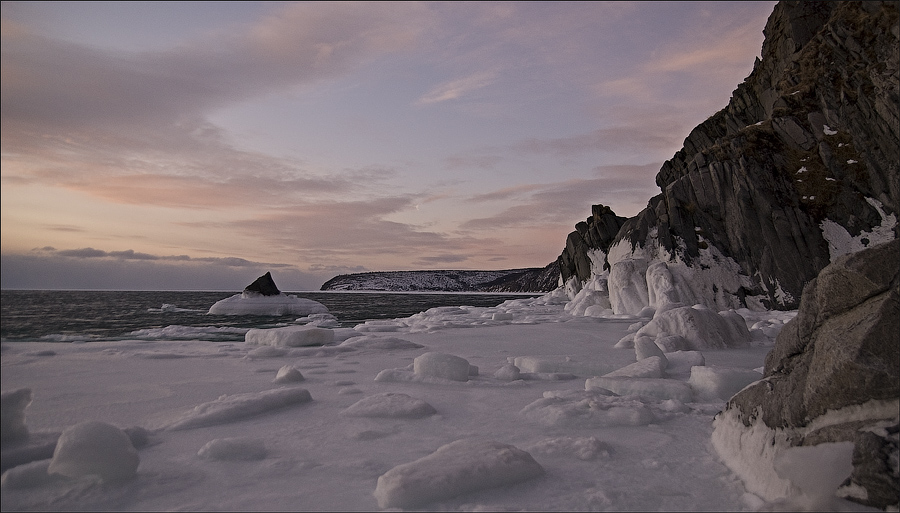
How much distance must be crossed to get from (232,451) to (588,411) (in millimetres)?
3084

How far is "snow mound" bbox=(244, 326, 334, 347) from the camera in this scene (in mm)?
10914

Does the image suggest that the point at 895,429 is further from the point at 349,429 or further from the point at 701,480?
the point at 349,429

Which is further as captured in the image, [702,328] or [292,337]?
[292,337]

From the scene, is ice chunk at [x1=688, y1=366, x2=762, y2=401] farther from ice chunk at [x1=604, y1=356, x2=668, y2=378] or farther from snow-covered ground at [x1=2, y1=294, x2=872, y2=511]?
ice chunk at [x1=604, y1=356, x2=668, y2=378]

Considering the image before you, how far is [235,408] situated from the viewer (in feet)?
15.1

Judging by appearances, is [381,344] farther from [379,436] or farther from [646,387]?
[379,436]

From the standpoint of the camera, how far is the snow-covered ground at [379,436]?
277 centimetres

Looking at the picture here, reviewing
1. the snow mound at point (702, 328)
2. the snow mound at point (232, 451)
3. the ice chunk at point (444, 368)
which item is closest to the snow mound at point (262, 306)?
the snow mound at point (702, 328)

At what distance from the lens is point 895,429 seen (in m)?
2.44

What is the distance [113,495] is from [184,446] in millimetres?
982


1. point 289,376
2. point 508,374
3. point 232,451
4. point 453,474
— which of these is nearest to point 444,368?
point 508,374

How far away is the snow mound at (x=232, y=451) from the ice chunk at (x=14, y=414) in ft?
3.55

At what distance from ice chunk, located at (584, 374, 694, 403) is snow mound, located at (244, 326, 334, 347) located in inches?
286

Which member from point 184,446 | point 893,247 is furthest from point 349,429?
point 893,247
